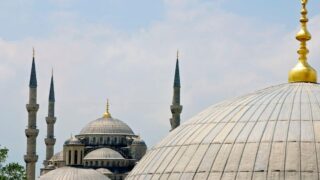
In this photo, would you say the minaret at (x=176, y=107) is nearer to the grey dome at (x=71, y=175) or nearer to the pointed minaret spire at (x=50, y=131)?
the grey dome at (x=71, y=175)

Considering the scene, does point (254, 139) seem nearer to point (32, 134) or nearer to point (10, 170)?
point (10, 170)

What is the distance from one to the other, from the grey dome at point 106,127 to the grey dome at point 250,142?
88658 mm

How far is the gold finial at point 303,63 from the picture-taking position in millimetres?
20359

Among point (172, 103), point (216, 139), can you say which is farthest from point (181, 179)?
point (172, 103)

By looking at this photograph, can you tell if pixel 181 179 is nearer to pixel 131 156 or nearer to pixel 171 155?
pixel 171 155

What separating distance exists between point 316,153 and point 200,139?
8.55ft

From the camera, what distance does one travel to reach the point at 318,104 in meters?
18.7

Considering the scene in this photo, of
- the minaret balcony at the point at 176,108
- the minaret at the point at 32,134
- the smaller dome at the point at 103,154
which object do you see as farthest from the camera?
the smaller dome at the point at 103,154

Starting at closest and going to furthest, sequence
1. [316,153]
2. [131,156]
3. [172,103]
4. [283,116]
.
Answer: [316,153] → [283,116] → [172,103] → [131,156]

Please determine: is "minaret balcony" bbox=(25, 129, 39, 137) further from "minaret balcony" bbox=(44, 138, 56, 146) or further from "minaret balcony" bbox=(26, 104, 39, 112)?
"minaret balcony" bbox=(44, 138, 56, 146)

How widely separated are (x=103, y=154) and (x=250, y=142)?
85241mm

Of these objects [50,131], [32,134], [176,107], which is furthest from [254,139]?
[50,131]

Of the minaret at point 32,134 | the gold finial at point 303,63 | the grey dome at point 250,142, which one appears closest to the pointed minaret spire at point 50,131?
the minaret at point 32,134

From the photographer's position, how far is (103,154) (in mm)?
102250
